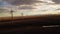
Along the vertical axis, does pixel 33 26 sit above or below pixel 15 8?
below

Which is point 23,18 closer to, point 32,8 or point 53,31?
point 32,8

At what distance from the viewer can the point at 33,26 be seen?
1095 mm

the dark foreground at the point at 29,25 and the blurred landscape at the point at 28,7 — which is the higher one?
the blurred landscape at the point at 28,7

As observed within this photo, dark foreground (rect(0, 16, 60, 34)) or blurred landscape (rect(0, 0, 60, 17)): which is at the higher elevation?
blurred landscape (rect(0, 0, 60, 17))

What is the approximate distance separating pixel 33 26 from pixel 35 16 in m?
0.09

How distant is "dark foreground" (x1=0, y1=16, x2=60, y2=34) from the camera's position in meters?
1.06

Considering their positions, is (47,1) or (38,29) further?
(47,1)

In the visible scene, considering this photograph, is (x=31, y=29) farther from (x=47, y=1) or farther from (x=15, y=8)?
(x=47, y=1)

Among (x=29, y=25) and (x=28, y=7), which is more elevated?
(x=28, y=7)

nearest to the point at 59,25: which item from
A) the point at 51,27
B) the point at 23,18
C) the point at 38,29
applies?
the point at 51,27

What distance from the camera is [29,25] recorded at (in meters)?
1.08

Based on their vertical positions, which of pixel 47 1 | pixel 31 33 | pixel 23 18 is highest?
pixel 47 1

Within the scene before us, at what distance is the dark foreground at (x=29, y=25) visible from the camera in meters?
1.06

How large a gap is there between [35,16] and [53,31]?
8.6 inches
